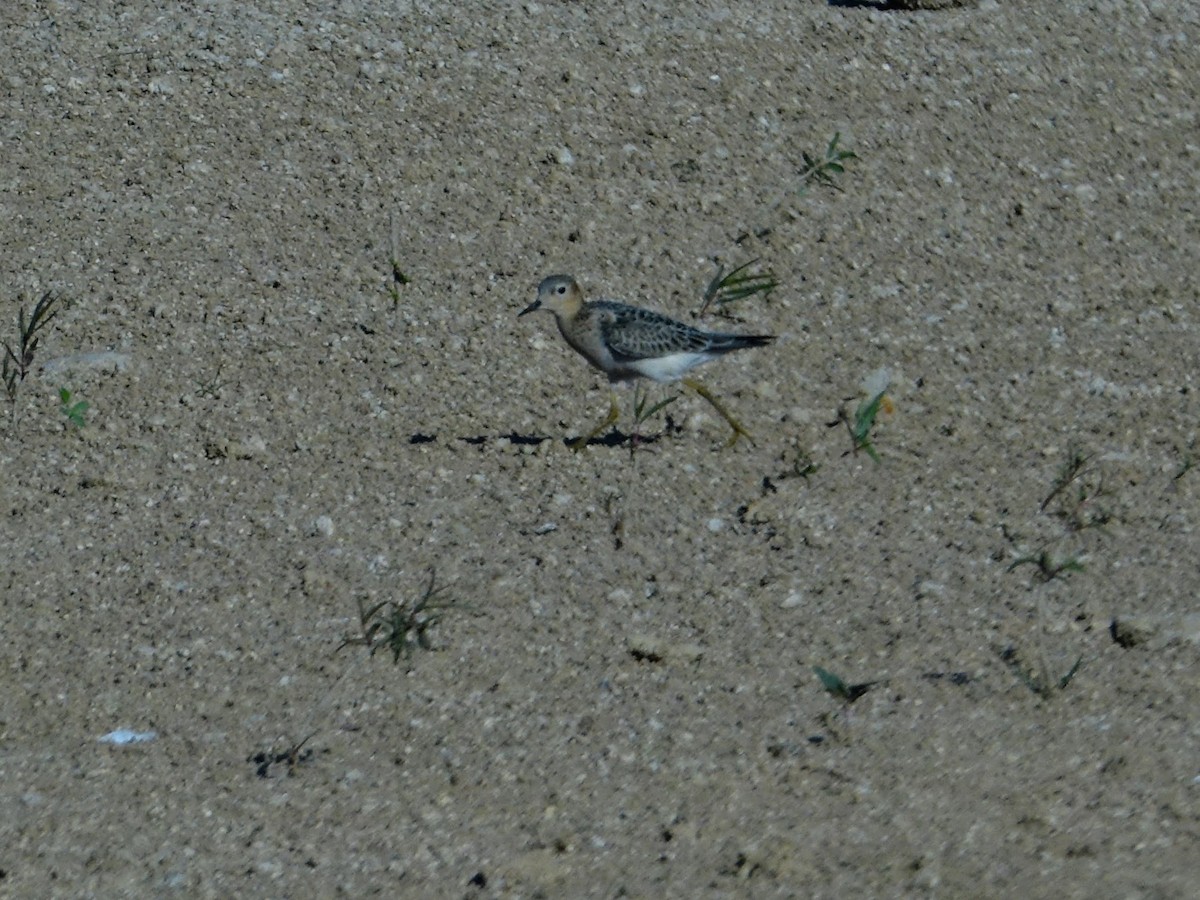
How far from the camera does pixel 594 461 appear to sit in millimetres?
6883

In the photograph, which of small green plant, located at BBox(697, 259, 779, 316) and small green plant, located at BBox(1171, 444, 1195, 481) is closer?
small green plant, located at BBox(1171, 444, 1195, 481)

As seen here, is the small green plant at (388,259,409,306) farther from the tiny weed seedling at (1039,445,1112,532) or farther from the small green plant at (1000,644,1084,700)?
the small green plant at (1000,644,1084,700)

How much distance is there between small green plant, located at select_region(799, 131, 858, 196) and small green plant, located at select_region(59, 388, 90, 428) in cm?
332

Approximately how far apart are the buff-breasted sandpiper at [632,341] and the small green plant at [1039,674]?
1.67 metres

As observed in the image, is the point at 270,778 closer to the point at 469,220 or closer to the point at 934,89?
the point at 469,220

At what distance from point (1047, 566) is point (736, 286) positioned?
2.25 m

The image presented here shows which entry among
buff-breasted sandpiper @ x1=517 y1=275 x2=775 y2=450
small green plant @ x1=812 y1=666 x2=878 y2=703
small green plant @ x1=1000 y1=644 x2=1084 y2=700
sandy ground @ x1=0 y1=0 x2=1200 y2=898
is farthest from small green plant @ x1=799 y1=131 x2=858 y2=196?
small green plant @ x1=812 y1=666 x2=878 y2=703

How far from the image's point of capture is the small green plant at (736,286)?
7.67 metres

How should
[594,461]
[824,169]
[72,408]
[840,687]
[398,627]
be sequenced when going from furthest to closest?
[824,169]
[72,408]
[594,461]
[398,627]
[840,687]

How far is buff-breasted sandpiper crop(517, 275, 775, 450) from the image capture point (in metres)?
7.02

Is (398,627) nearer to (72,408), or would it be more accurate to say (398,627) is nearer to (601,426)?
(601,426)

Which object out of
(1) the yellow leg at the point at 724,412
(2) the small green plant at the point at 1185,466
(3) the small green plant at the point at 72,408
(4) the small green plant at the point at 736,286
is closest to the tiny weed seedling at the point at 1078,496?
(2) the small green plant at the point at 1185,466

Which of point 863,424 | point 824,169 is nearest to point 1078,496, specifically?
point 863,424

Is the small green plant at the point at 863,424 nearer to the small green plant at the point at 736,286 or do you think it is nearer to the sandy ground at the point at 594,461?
the sandy ground at the point at 594,461
